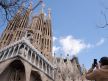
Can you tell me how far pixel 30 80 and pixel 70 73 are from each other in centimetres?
1418

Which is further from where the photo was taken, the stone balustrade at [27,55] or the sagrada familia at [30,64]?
the stone balustrade at [27,55]

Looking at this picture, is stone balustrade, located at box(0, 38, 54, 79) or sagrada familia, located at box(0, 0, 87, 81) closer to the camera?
sagrada familia, located at box(0, 0, 87, 81)

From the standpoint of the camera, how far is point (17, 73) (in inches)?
1448

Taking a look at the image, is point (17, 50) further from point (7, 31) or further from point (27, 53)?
point (7, 31)

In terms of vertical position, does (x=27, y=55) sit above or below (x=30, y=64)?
above

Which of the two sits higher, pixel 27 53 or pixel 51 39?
pixel 51 39

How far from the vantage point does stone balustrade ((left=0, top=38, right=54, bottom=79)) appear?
38131 millimetres

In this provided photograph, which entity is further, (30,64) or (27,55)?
(27,55)

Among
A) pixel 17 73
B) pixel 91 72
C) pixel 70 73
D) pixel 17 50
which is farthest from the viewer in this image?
pixel 70 73

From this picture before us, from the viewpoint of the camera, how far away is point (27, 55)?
127 ft

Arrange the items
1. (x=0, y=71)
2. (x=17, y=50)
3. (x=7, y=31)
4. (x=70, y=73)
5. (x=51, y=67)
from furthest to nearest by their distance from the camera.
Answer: (x=7, y=31)
(x=70, y=73)
(x=51, y=67)
(x=17, y=50)
(x=0, y=71)

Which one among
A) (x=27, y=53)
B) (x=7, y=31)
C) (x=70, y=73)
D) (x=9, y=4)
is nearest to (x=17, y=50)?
(x=27, y=53)

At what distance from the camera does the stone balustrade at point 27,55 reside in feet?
125

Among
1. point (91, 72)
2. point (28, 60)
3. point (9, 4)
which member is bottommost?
point (91, 72)
